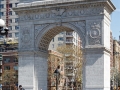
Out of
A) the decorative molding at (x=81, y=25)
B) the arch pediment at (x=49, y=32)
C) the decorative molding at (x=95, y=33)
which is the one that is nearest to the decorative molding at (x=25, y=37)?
the arch pediment at (x=49, y=32)

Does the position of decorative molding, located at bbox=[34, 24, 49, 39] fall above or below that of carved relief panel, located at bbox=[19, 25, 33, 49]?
above

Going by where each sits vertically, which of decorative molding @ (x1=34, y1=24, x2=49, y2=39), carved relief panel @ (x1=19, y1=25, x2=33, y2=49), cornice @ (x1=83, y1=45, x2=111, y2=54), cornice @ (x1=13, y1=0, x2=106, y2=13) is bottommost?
cornice @ (x1=83, y1=45, x2=111, y2=54)

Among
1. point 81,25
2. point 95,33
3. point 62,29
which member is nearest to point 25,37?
point 62,29

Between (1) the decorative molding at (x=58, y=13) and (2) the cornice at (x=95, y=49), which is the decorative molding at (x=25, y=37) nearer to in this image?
(1) the decorative molding at (x=58, y=13)

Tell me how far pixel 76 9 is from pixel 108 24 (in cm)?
351

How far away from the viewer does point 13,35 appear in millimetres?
74750

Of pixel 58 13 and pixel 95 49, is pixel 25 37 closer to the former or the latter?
pixel 58 13

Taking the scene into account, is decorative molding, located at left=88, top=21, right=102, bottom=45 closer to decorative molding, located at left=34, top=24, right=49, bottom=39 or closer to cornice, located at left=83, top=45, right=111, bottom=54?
cornice, located at left=83, top=45, right=111, bottom=54

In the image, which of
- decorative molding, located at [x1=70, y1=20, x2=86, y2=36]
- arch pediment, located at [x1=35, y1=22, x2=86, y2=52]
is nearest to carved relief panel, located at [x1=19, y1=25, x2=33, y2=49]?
arch pediment, located at [x1=35, y1=22, x2=86, y2=52]

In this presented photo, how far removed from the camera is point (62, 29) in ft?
113

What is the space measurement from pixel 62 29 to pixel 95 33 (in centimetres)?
449

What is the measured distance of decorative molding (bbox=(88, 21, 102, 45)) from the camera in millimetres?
30969

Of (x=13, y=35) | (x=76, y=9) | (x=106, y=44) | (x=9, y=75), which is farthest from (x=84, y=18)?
(x=13, y=35)

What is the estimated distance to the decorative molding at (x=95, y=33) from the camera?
31.0 m
